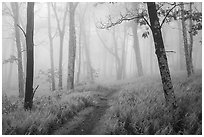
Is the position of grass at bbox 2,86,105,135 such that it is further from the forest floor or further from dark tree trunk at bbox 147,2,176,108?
dark tree trunk at bbox 147,2,176,108

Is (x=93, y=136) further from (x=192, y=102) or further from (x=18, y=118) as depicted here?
(x=192, y=102)

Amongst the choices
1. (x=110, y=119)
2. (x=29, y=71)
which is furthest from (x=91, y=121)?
(x=29, y=71)

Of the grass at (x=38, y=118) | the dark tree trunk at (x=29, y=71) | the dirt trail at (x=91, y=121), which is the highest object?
the dark tree trunk at (x=29, y=71)

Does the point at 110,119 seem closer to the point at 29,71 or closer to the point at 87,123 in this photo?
the point at 87,123

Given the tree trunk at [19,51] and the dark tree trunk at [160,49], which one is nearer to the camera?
the dark tree trunk at [160,49]

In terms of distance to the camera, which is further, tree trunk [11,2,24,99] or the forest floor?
tree trunk [11,2,24,99]

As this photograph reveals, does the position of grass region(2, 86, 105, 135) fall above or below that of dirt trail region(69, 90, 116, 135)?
above

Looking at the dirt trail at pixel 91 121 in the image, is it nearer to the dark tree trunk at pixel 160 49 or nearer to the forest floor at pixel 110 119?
the forest floor at pixel 110 119

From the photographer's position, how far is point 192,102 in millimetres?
10594

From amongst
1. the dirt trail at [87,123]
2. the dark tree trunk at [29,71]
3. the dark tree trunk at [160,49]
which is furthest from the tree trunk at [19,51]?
the dark tree trunk at [160,49]

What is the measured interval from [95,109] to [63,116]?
2.54 metres

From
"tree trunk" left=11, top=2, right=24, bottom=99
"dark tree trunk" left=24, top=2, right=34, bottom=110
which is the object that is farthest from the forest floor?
"tree trunk" left=11, top=2, right=24, bottom=99

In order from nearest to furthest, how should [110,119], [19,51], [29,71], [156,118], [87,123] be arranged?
[156,118] → [110,119] → [87,123] → [29,71] → [19,51]

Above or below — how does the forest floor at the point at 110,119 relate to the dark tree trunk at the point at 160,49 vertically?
below
